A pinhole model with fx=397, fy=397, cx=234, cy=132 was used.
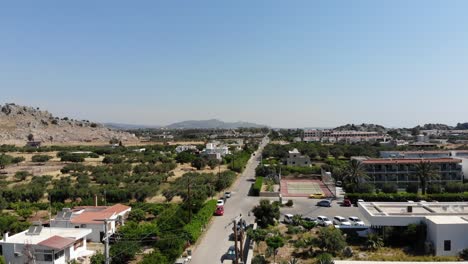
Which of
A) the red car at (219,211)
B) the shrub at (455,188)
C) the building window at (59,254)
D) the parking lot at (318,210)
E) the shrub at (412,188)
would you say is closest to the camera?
the building window at (59,254)

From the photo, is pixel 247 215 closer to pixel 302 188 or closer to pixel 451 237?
pixel 451 237

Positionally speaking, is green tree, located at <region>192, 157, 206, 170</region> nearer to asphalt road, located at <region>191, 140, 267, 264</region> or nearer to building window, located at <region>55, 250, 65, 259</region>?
asphalt road, located at <region>191, 140, 267, 264</region>

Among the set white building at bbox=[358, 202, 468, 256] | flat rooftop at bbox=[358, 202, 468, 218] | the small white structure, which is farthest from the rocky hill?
white building at bbox=[358, 202, 468, 256]

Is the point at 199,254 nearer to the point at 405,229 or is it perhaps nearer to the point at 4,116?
the point at 405,229

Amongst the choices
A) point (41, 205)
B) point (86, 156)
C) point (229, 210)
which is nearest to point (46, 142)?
point (86, 156)

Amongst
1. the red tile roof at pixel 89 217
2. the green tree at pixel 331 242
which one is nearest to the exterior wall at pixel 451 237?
the green tree at pixel 331 242

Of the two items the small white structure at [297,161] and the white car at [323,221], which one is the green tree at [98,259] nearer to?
the white car at [323,221]

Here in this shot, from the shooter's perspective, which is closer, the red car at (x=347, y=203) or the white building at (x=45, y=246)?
the white building at (x=45, y=246)
